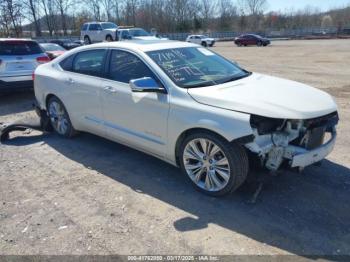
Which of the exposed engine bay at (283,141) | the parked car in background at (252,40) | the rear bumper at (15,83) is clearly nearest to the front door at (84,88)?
the exposed engine bay at (283,141)

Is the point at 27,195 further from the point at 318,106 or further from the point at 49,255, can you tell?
the point at 318,106

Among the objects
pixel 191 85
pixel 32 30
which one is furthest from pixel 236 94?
pixel 32 30

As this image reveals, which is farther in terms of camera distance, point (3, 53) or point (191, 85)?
point (3, 53)

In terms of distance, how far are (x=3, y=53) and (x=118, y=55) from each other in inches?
207

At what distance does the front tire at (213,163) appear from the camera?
337cm

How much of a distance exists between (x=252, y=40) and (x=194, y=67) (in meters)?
39.1

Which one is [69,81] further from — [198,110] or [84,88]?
[198,110]

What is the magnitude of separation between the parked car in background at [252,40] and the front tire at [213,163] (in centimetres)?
3884

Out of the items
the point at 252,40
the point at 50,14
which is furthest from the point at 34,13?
the point at 252,40

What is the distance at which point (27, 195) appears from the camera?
12.9ft

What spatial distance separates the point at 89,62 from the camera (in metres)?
4.92

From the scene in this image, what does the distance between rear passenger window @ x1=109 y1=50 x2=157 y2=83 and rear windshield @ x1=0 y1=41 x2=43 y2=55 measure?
5.18 meters

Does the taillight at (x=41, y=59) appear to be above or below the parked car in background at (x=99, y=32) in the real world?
below

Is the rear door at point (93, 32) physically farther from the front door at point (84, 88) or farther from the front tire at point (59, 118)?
the front door at point (84, 88)
